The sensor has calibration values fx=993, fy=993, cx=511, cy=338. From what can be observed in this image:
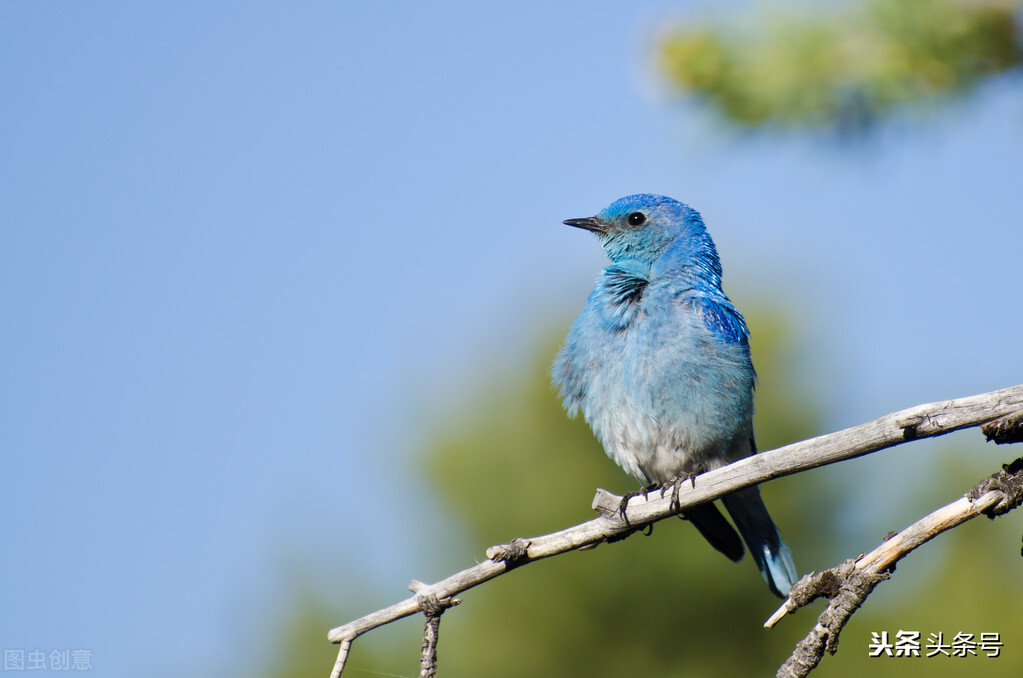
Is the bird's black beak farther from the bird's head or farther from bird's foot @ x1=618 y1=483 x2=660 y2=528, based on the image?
bird's foot @ x1=618 y1=483 x2=660 y2=528

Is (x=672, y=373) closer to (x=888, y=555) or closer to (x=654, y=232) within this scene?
(x=654, y=232)

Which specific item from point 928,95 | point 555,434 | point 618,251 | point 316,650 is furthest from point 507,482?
point 928,95

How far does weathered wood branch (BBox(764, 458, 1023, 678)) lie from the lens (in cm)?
279

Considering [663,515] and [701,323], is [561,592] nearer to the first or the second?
[701,323]

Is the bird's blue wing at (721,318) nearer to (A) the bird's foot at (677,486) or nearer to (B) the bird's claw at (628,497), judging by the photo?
(A) the bird's foot at (677,486)

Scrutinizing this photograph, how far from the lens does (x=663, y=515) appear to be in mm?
3629

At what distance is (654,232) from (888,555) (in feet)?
9.80

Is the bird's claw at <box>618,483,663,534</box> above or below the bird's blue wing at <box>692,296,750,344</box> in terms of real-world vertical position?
below

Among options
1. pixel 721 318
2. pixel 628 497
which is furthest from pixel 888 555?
pixel 721 318

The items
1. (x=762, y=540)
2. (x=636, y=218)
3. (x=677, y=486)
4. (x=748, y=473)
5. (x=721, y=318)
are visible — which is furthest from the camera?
(x=636, y=218)

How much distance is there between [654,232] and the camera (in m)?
5.56

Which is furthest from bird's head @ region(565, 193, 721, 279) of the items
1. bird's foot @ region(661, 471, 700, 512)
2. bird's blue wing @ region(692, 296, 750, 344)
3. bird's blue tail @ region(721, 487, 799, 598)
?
bird's blue tail @ region(721, 487, 799, 598)

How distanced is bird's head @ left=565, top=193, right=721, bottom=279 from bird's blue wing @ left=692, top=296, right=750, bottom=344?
26 centimetres

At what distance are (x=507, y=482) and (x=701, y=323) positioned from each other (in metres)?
6.58
